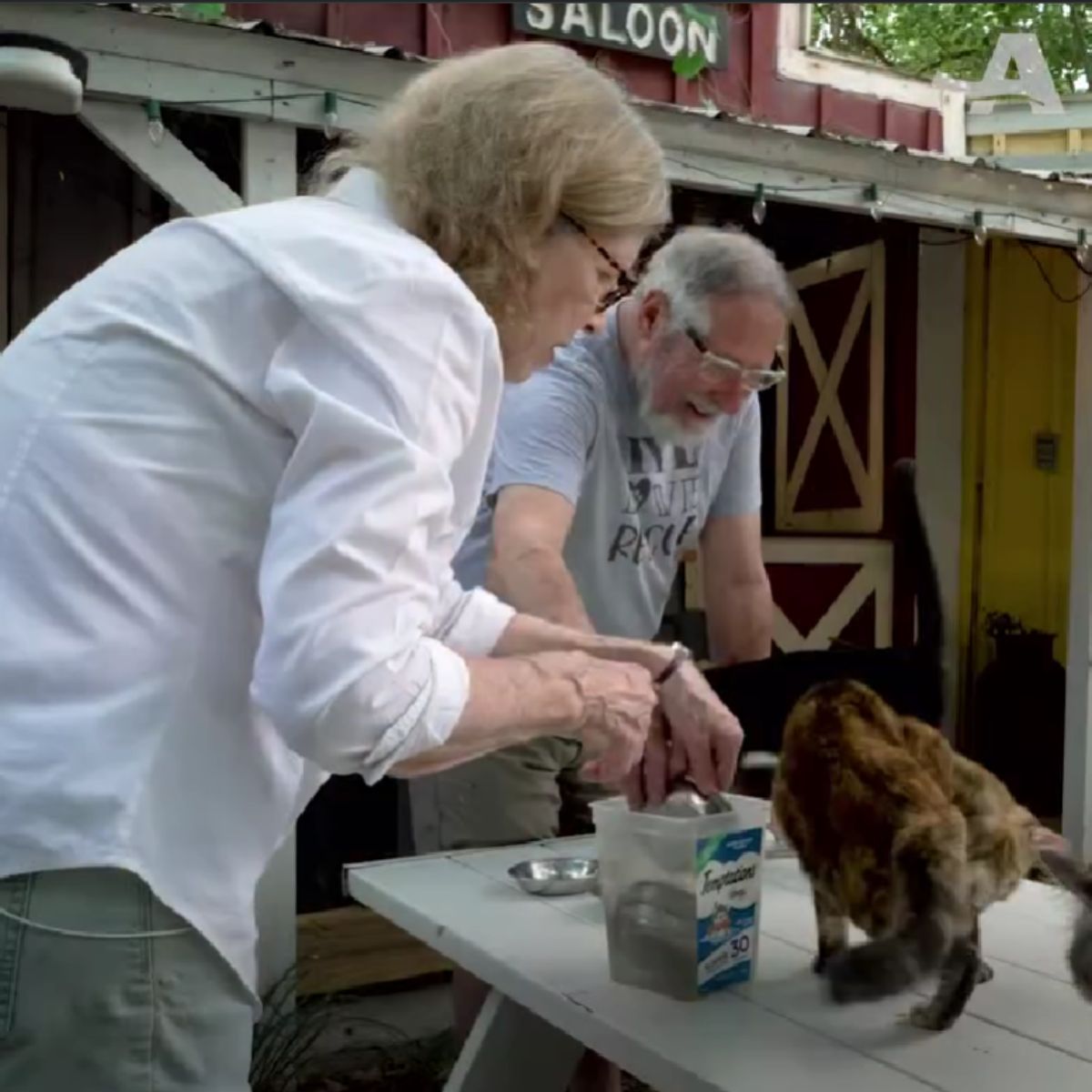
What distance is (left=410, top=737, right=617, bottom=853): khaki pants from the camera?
114 inches

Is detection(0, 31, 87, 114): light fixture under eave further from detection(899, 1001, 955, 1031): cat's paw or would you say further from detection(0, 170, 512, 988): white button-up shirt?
detection(899, 1001, 955, 1031): cat's paw

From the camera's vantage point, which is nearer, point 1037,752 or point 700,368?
point 700,368

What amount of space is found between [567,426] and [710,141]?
178cm

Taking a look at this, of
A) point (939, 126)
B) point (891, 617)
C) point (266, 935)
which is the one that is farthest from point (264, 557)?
point (939, 126)

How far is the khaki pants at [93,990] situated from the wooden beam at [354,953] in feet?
9.79

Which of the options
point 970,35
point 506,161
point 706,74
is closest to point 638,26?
point 706,74

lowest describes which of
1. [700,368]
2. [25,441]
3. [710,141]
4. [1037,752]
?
[1037,752]

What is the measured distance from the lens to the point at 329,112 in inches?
140

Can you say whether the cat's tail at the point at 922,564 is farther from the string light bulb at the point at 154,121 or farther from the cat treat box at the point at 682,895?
the string light bulb at the point at 154,121

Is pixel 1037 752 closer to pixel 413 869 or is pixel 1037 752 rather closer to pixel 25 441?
pixel 413 869

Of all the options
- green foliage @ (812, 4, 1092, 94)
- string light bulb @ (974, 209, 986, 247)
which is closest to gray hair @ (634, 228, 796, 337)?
string light bulb @ (974, 209, 986, 247)

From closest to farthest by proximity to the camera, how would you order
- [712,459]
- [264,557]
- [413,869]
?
1. [264,557]
2. [413,869]
3. [712,459]

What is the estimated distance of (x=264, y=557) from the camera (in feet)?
3.97

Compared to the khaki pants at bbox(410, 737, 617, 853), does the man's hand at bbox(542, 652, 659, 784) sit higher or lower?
higher
